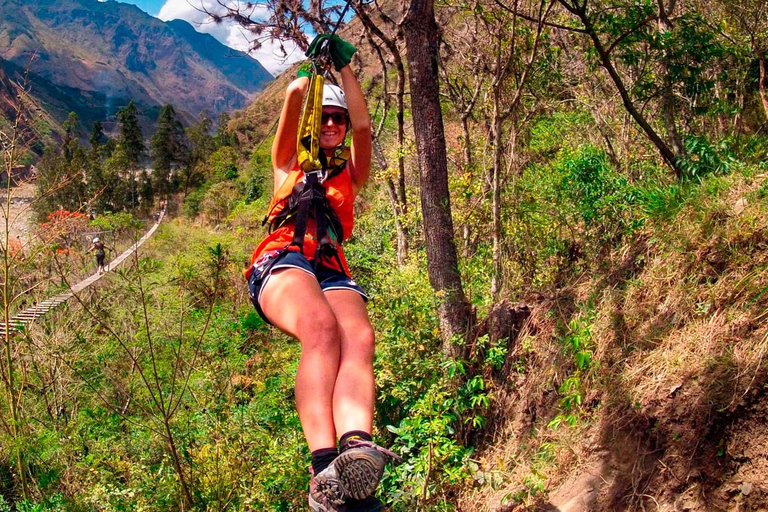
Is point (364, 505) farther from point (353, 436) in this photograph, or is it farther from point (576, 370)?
point (576, 370)

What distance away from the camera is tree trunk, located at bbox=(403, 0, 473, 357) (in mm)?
3881

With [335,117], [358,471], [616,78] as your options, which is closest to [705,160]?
[616,78]

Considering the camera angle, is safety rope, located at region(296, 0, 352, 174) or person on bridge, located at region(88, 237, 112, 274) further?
person on bridge, located at region(88, 237, 112, 274)

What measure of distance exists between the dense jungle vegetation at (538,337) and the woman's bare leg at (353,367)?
1.19 m

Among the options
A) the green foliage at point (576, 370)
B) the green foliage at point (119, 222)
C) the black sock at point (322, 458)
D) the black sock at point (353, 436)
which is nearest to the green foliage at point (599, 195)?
the green foliage at point (576, 370)

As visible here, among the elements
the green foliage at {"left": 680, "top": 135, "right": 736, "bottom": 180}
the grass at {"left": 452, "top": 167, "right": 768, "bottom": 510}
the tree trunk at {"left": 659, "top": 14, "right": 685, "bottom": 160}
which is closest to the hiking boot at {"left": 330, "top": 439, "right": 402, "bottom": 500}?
the grass at {"left": 452, "top": 167, "right": 768, "bottom": 510}

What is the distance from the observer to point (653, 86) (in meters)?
4.32

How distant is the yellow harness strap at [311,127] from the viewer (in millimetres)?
2635

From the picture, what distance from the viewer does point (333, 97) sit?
287 centimetres

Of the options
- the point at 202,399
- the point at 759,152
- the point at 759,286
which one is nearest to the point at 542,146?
the point at 759,152

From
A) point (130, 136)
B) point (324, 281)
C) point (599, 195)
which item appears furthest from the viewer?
point (130, 136)

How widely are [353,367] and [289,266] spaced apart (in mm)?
541

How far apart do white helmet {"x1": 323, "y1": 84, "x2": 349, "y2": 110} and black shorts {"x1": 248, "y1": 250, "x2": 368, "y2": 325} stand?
0.86 meters

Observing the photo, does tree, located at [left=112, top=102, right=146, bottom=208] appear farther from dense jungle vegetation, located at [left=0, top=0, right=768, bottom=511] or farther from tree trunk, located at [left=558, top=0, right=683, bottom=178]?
tree trunk, located at [left=558, top=0, right=683, bottom=178]
